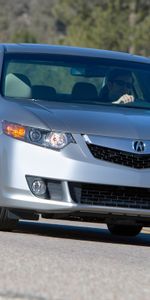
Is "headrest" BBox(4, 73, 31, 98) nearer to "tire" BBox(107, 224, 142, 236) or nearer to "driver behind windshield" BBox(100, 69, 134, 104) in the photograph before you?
"driver behind windshield" BBox(100, 69, 134, 104)

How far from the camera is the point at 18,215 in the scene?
8859mm

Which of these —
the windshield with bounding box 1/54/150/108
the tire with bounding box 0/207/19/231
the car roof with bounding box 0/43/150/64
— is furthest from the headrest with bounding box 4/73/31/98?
the tire with bounding box 0/207/19/231

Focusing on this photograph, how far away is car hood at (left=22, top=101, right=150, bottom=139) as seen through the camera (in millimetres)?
8625

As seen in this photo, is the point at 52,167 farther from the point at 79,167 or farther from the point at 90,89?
the point at 90,89

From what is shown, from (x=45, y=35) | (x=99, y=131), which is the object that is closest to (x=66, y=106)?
(x=99, y=131)

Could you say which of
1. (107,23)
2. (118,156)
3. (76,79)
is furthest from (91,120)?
(107,23)

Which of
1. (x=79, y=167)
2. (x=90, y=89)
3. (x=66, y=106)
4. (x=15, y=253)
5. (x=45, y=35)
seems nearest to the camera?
(x=15, y=253)

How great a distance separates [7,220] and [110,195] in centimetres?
94

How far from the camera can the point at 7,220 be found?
9008mm

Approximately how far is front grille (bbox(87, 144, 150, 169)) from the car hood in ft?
0.41

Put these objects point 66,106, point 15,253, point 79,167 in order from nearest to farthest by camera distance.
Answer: point 15,253, point 79,167, point 66,106

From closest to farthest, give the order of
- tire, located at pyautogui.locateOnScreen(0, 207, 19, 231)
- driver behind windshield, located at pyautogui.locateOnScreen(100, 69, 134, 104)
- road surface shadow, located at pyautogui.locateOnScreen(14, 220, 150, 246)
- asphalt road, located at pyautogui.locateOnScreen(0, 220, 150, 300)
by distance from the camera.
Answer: asphalt road, located at pyautogui.locateOnScreen(0, 220, 150, 300)
tire, located at pyautogui.locateOnScreen(0, 207, 19, 231)
road surface shadow, located at pyautogui.locateOnScreen(14, 220, 150, 246)
driver behind windshield, located at pyautogui.locateOnScreen(100, 69, 134, 104)

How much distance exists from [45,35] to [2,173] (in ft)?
318

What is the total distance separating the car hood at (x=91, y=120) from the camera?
8.62 metres
